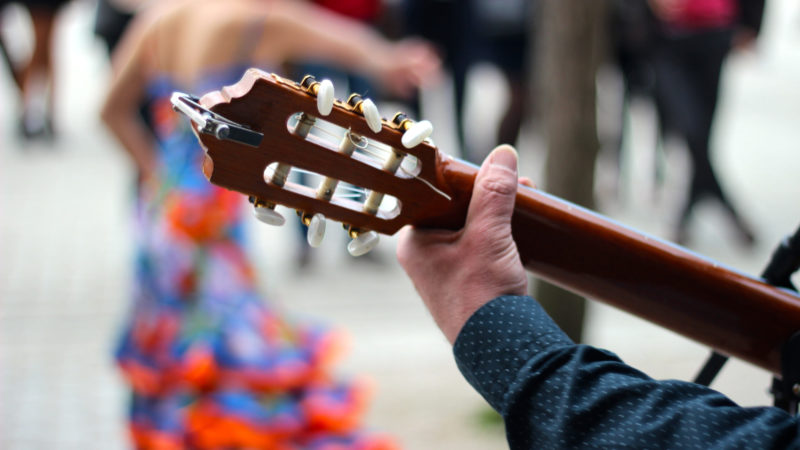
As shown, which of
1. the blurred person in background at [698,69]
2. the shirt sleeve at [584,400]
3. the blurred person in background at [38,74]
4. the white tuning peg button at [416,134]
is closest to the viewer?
the shirt sleeve at [584,400]

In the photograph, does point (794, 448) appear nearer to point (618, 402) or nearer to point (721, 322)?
point (618, 402)

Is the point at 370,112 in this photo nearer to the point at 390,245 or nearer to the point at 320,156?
the point at 320,156

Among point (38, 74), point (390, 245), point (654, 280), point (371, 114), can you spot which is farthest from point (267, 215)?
point (38, 74)

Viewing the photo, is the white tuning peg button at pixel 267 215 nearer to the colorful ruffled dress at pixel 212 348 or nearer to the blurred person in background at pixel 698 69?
the colorful ruffled dress at pixel 212 348

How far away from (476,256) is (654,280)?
286 mm

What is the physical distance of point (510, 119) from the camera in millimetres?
6293

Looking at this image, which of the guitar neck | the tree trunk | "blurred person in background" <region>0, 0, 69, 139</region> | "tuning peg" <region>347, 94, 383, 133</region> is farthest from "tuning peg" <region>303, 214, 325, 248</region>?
"blurred person in background" <region>0, 0, 69, 139</region>

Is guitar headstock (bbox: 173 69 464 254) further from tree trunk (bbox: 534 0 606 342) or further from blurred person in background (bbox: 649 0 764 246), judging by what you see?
blurred person in background (bbox: 649 0 764 246)

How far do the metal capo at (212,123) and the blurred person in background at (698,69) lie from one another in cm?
456

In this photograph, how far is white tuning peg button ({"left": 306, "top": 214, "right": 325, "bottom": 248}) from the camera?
3.45 ft

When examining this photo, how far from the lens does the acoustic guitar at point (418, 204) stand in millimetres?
993

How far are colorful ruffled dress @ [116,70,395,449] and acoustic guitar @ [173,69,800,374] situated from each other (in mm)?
1371

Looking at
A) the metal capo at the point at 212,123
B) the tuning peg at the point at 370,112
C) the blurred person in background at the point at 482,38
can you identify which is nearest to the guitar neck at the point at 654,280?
the tuning peg at the point at 370,112

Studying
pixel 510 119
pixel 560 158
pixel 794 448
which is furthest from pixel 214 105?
pixel 510 119
